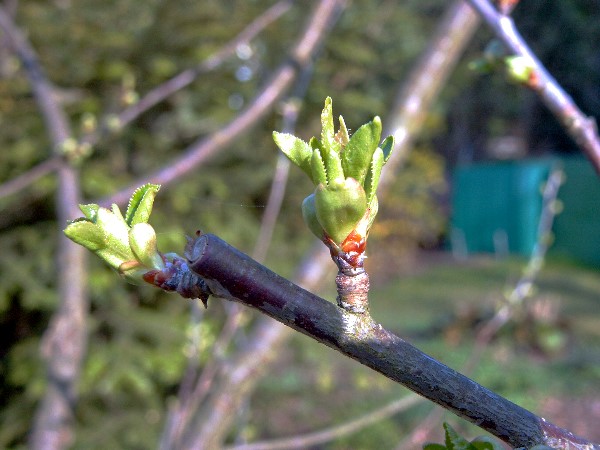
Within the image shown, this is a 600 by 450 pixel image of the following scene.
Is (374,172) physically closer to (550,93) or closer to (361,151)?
(361,151)

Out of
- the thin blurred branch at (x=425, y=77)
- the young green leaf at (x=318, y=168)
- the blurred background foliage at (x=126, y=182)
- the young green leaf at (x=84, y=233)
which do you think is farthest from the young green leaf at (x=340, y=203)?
the blurred background foliage at (x=126, y=182)

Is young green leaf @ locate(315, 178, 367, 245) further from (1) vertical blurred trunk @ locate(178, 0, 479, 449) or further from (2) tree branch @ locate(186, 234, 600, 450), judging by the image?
(1) vertical blurred trunk @ locate(178, 0, 479, 449)

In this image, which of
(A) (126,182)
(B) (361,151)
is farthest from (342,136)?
(A) (126,182)

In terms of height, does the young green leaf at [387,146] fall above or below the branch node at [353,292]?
Answer: above

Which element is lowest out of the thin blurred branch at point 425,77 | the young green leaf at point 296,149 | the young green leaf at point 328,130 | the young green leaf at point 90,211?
the young green leaf at point 90,211

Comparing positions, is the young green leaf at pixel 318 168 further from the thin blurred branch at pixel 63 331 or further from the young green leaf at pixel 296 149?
the thin blurred branch at pixel 63 331
